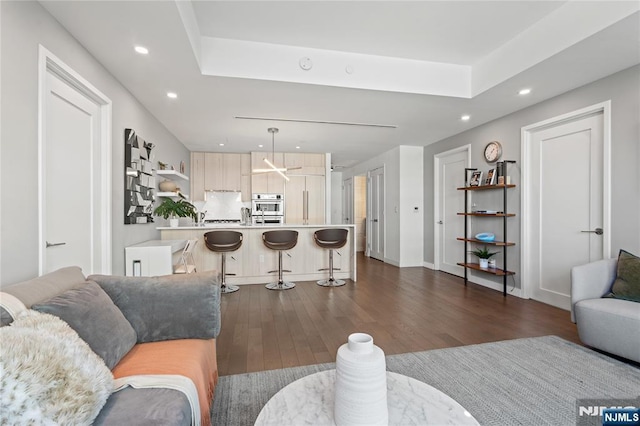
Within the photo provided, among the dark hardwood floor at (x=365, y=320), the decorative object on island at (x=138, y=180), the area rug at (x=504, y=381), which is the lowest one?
the dark hardwood floor at (x=365, y=320)

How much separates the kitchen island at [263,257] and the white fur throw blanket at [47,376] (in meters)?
3.50

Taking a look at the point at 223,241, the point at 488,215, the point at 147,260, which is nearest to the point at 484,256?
the point at 488,215

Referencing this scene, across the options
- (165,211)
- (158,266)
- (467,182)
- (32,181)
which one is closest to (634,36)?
(467,182)

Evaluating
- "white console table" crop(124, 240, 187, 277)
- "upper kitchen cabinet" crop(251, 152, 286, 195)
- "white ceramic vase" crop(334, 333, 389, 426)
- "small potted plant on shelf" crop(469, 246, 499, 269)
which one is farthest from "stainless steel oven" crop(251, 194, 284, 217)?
"white ceramic vase" crop(334, 333, 389, 426)

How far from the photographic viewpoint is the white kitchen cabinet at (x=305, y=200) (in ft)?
23.4

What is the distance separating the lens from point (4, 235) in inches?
64.9

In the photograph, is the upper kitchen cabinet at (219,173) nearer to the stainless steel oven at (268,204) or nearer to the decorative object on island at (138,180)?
the stainless steel oven at (268,204)

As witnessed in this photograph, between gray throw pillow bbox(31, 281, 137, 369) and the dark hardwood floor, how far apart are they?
2.99ft

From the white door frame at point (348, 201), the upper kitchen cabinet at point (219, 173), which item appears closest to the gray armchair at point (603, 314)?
the upper kitchen cabinet at point (219, 173)

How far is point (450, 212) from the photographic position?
5.56 metres

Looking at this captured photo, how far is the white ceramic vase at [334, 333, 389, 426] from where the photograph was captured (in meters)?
0.96

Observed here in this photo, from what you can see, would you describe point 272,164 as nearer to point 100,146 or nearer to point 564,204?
point 100,146

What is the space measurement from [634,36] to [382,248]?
549 cm

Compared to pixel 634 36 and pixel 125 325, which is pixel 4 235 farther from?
pixel 634 36
